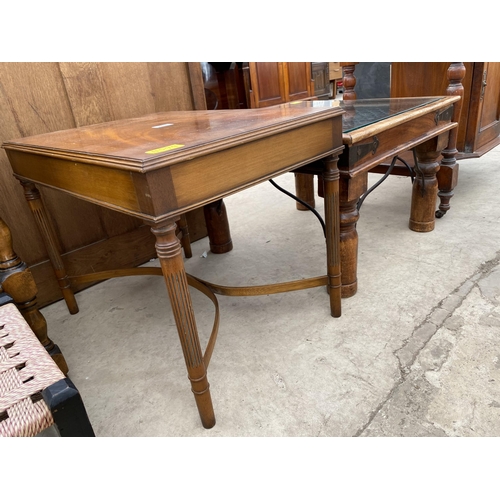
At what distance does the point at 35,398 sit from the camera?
784mm

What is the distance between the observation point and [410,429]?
1.07m

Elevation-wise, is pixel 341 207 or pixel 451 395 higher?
pixel 341 207

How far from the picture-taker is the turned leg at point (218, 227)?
2.10m

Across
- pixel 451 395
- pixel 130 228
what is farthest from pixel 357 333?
pixel 130 228

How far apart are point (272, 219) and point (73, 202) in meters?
1.23

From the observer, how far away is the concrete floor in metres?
1.14

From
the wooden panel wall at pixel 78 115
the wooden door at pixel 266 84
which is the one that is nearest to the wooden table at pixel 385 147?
the wooden panel wall at pixel 78 115

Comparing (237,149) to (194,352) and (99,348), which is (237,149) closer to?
(194,352)

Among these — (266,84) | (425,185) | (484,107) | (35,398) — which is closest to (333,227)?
(425,185)

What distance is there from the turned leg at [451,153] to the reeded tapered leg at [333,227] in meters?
1.12

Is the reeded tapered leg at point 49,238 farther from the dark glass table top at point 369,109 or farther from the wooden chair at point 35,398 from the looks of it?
the dark glass table top at point 369,109

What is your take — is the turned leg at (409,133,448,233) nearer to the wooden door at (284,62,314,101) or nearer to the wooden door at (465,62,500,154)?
the wooden door at (465,62,500,154)
